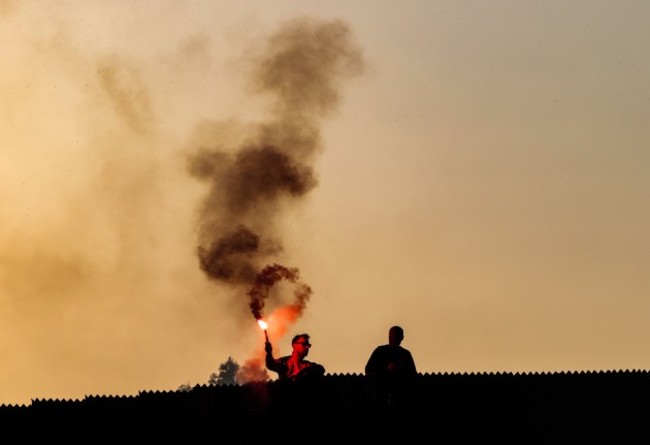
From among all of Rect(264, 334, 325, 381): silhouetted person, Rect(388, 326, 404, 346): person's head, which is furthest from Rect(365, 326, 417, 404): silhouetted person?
Rect(264, 334, 325, 381): silhouetted person

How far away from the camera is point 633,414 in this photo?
70.5 feet

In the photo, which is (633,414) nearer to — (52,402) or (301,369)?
(301,369)

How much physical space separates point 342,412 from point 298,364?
1391 mm

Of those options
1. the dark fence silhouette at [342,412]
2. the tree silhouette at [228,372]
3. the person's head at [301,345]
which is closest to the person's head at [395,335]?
the dark fence silhouette at [342,412]

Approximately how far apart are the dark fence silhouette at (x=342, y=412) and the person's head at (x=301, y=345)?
0.81 m

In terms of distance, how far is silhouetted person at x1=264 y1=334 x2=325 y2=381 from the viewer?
2011 cm

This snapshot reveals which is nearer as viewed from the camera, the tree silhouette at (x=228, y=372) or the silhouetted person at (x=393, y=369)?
the silhouetted person at (x=393, y=369)

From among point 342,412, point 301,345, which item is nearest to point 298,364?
point 301,345

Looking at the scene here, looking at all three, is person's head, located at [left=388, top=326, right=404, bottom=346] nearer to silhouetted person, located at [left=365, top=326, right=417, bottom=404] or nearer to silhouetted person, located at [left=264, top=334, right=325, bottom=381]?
silhouetted person, located at [left=365, top=326, right=417, bottom=404]

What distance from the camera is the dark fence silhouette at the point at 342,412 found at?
19.4m

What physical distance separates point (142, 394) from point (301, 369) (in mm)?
2741

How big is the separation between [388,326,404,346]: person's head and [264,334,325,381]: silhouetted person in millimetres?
1780

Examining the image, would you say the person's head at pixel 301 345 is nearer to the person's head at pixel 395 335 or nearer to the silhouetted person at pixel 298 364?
the silhouetted person at pixel 298 364

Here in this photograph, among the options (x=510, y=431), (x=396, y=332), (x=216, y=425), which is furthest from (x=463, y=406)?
(x=216, y=425)
